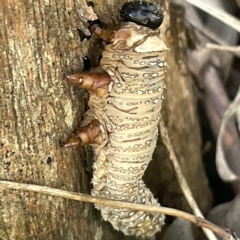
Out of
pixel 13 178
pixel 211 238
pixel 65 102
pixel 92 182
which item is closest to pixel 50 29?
pixel 65 102

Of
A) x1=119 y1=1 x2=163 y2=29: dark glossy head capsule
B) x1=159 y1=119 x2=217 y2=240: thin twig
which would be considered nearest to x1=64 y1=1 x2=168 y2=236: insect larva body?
x1=119 y1=1 x2=163 y2=29: dark glossy head capsule

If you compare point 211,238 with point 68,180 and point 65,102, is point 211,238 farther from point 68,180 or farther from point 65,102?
point 65,102

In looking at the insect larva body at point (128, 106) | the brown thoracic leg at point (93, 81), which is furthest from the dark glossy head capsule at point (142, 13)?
the brown thoracic leg at point (93, 81)

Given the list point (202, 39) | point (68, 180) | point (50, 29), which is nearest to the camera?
point (50, 29)

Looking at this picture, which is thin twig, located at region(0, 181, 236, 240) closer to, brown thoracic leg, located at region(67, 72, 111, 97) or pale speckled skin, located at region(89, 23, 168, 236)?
pale speckled skin, located at region(89, 23, 168, 236)

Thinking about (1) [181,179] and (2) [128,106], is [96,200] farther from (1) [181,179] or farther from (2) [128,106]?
(1) [181,179]

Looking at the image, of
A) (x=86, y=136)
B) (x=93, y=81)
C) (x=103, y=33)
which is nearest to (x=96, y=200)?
(x=86, y=136)
